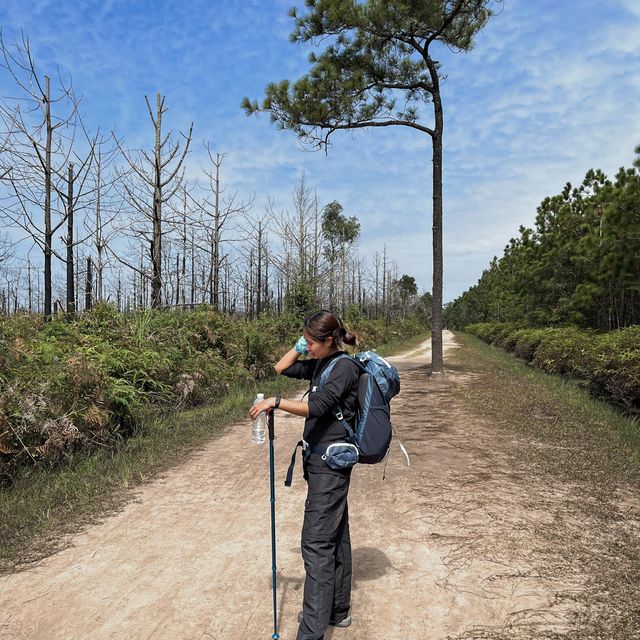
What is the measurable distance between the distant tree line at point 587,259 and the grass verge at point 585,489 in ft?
21.2

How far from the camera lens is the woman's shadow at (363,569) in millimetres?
3195

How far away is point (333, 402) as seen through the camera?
2617 mm

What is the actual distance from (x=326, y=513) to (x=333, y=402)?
1.98ft

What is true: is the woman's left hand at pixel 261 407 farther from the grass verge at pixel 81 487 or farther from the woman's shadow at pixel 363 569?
the grass verge at pixel 81 487

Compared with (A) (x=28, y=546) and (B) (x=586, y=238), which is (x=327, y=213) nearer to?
(B) (x=586, y=238)

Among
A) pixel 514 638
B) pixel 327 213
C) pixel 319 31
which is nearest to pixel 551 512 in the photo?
pixel 514 638

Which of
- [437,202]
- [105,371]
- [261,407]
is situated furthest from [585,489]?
[437,202]

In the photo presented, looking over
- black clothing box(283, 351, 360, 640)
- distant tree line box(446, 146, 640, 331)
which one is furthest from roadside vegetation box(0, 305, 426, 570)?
distant tree line box(446, 146, 640, 331)

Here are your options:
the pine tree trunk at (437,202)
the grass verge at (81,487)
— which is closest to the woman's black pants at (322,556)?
the grass verge at (81,487)

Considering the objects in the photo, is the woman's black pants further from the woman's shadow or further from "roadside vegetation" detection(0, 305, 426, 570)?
"roadside vegetation" detection(0, 305, 426, 570)

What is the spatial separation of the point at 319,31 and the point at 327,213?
2355 cm

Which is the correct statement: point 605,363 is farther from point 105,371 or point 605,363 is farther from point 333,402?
point 105,371

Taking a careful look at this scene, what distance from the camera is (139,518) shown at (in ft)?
14.4

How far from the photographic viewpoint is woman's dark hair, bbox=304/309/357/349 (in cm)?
280
